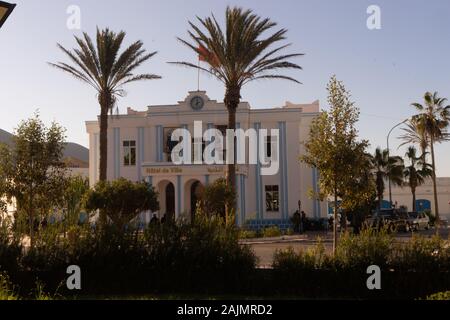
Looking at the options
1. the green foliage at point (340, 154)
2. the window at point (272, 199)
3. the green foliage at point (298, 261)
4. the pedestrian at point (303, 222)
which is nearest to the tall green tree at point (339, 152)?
the green foliage at point (340, 154)

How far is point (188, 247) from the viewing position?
13.0 metres

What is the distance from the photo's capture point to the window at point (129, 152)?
41.9 m

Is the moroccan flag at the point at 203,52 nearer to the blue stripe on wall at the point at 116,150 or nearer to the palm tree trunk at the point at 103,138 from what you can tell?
the palm tree trunk at the point at 103,138

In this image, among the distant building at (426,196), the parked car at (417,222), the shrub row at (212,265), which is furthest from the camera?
the distant building at (426,196)

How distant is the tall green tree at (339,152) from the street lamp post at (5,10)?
11.2m

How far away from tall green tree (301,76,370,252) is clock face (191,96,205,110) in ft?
79.8

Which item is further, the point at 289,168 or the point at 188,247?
the point at 289,168

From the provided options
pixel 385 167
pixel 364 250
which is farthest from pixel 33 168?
pixel 385 167

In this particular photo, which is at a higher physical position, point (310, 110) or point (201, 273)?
point (310, 110)

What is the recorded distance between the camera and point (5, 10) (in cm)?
644

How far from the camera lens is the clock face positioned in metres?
40.6
